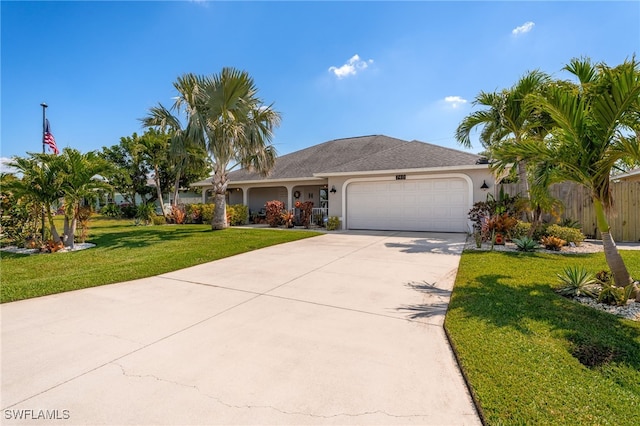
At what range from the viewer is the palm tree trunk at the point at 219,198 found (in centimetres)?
1297

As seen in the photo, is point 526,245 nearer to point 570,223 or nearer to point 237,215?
point 570,223

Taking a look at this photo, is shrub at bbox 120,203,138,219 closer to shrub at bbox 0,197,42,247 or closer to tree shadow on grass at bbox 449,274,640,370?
shrub at bbox 0,197,42,247

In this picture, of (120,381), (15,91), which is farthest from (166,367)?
(15,91)

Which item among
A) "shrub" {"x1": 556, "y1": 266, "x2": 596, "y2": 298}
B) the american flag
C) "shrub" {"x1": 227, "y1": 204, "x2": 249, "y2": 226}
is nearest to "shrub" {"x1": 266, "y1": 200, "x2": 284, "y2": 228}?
"shrub" {"x1": 227, "y1": 204, "x2": 249, "y2": 226}

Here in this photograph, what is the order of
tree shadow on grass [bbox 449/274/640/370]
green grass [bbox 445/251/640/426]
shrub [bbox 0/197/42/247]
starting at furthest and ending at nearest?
1. shrub [bbox 0/197/42/247]
2. tree shadow on grass [bbox 449/274/640/370]
3. green grass [bbox 445/251/640/426]

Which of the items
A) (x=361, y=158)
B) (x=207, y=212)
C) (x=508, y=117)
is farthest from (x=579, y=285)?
(x=207, y=212)

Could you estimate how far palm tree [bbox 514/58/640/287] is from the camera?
3.71 m

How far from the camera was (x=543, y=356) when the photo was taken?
2660 millimetres

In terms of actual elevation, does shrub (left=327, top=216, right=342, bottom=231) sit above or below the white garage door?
below

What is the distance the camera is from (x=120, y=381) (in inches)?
94.1

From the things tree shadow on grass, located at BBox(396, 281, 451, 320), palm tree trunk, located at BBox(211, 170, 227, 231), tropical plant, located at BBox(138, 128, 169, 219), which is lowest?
tree shadow on grass, located at BBox(396, 281, 451, 320)

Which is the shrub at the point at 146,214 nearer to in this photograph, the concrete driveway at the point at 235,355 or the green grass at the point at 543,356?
the concrete driveway at the point at 235,355

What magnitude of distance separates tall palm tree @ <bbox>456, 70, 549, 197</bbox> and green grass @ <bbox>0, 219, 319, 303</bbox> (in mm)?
7745
